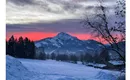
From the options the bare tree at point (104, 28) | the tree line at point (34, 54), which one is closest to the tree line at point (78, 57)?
the tree line at point (34, 54)

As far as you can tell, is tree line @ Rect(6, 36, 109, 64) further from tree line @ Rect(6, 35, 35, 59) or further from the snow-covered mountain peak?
the snow-covered mountain peak

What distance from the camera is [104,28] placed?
3463mm

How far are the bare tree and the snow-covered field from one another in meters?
0.27

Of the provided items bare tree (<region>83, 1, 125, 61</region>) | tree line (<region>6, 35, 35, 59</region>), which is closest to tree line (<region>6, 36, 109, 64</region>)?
tree line (<region>6, 35, 35, 59</region>)

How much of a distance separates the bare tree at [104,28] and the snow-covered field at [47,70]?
271 mm

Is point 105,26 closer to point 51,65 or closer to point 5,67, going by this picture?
point 51,65

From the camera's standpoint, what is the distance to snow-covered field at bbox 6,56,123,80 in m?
3.28

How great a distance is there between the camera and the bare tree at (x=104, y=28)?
11.3ft

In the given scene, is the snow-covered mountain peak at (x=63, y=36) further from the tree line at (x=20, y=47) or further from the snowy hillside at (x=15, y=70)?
the snowy hillside at (x=15, y=70)

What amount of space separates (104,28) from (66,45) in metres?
0.37

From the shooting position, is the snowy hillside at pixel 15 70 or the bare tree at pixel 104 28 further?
the bare tree at pixel 104 28

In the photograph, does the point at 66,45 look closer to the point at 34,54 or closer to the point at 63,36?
the point at 63,36

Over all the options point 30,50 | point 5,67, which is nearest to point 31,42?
point 30,50

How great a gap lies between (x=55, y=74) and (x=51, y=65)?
0.28ft
